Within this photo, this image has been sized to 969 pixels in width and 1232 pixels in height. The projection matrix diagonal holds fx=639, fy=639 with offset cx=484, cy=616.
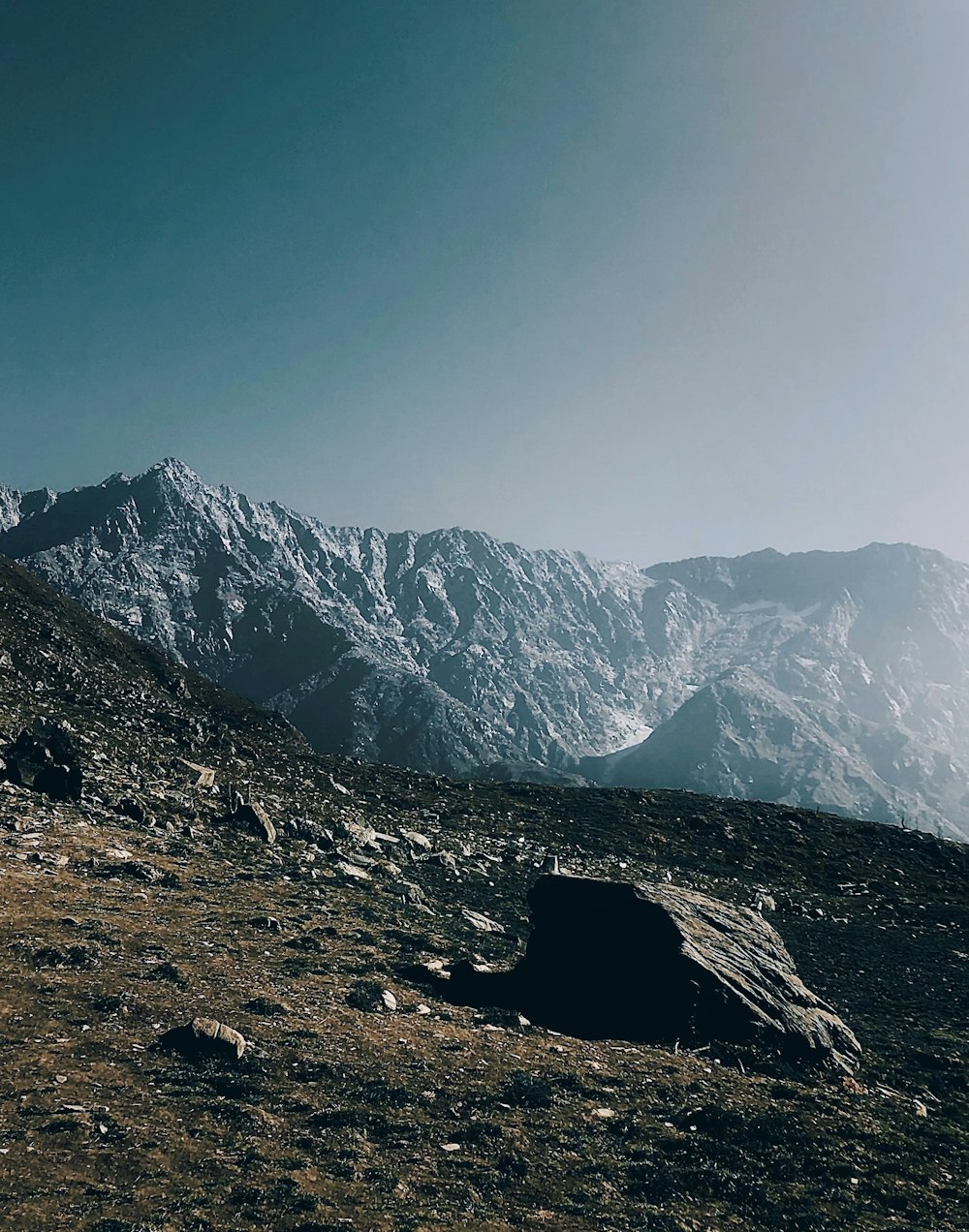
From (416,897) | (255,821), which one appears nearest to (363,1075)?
(416,897)

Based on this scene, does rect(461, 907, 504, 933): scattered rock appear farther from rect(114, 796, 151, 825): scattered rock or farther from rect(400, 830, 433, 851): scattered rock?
rect(114, 796, 151, 825): scattered rock

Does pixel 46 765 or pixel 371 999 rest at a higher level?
pixel 46 765

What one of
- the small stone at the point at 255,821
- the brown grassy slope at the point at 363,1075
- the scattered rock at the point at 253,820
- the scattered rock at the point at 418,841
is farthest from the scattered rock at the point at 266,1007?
the scattered rock at the point at 418,841

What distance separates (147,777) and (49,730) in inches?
364

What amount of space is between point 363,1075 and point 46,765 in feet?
127

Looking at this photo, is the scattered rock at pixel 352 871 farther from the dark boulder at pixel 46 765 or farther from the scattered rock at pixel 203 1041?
the scattered rock at pixel 203 1041

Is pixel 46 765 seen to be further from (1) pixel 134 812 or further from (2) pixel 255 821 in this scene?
(2) pixel 255 821

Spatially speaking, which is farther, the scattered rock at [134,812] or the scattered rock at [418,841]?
the scattered rock at [418,841]

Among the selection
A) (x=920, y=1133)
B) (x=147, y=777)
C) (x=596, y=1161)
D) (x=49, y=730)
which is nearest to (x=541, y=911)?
(x=596, y=1161)

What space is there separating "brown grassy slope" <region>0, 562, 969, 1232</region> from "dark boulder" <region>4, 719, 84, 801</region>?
5.16 feet

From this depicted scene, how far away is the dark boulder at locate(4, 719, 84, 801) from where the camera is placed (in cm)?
4519

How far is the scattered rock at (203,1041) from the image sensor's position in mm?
20062

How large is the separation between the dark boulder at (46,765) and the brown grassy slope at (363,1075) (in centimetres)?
157

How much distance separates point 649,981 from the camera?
91.5 feet
